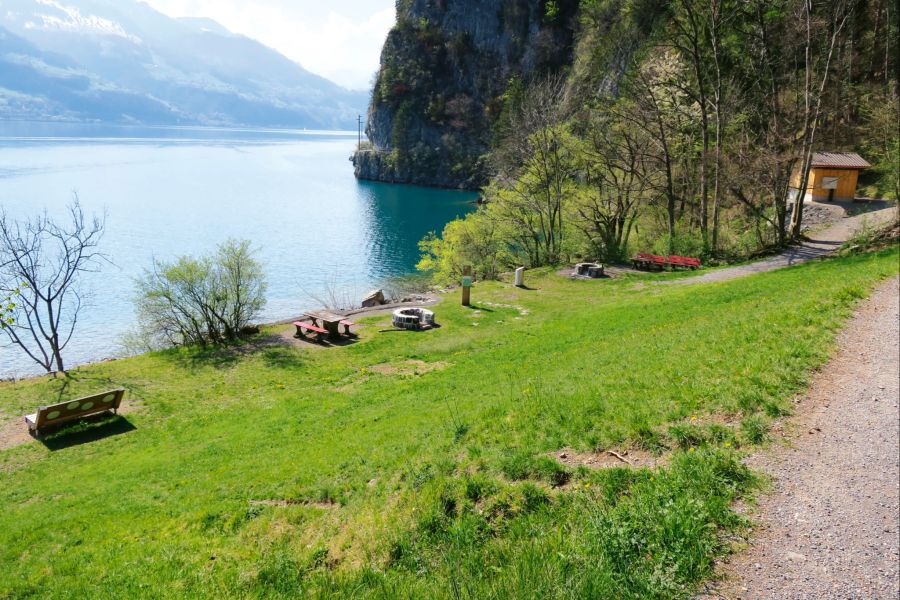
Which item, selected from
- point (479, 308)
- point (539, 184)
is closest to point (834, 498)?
point (479, 308)

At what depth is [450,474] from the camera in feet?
30.5

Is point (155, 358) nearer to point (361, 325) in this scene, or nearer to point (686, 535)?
point (361, 325)

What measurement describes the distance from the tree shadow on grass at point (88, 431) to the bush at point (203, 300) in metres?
10.9

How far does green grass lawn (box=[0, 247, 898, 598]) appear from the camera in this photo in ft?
21.5

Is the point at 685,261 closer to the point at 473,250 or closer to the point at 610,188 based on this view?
the point at 610,188

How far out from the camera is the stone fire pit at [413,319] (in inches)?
1053

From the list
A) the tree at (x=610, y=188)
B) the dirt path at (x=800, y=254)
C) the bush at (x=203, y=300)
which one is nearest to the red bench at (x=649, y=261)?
the tree at (x=610, y=188)

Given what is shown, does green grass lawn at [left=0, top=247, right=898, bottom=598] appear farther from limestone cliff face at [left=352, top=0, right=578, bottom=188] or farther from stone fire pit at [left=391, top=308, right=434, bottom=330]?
limestone cliff face at [left=352, top=0, right=578, bottom=188]

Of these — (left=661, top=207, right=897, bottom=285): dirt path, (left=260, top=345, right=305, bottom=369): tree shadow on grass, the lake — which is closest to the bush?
(left=260, top=345, right=305, bottom=369): tree shadow on grass

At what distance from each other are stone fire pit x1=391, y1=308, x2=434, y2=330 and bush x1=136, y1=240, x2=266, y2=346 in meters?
9.33

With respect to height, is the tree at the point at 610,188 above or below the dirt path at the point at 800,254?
above

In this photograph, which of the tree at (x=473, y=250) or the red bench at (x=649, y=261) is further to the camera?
the tree at (x=473, y=250)

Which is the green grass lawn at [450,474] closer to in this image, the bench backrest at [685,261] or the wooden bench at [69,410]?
the wooden bench at [69,410]

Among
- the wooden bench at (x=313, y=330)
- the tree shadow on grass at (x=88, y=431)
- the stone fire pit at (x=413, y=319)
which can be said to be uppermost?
the stone fire pit at (x=413, y=319)
